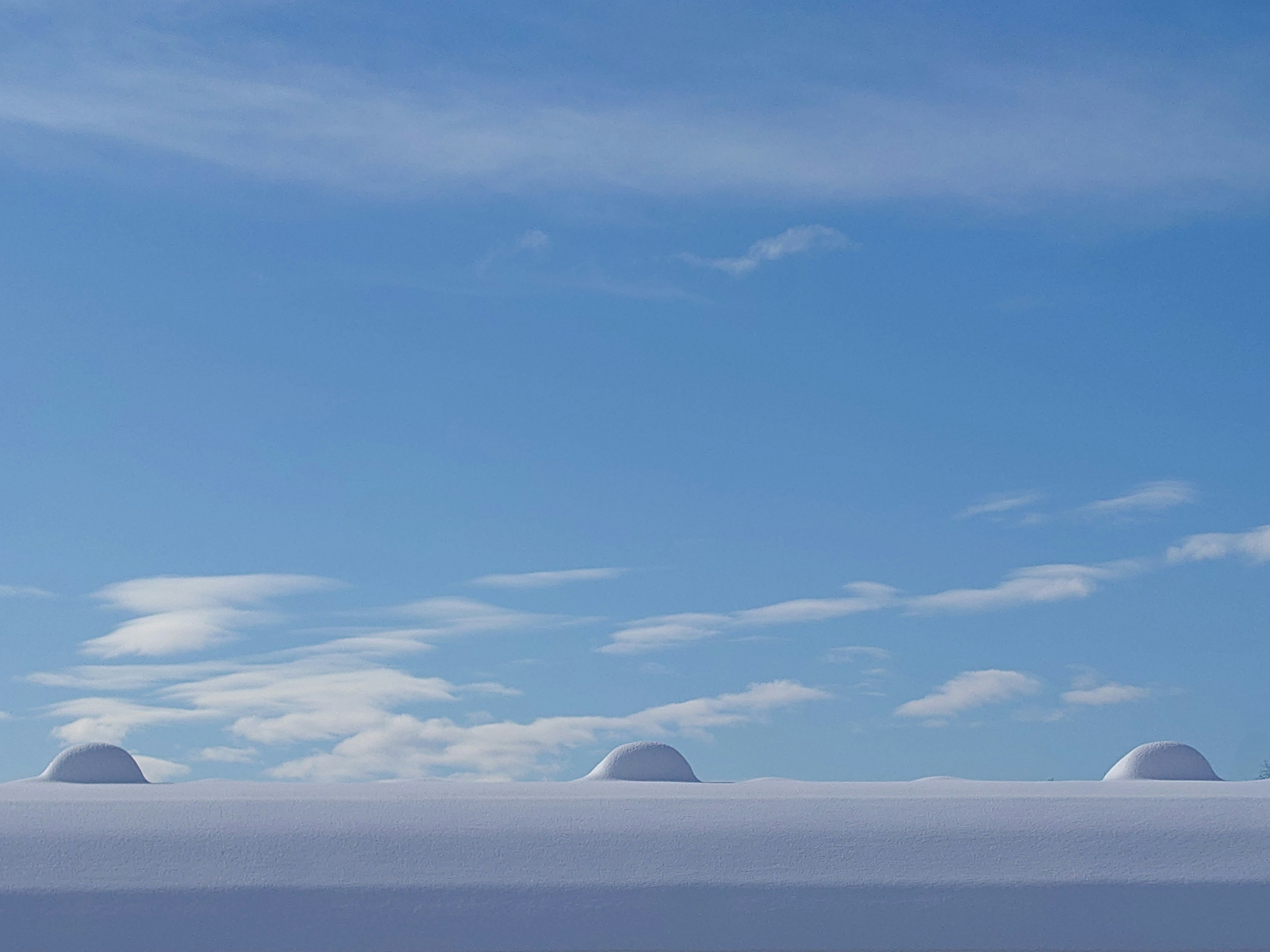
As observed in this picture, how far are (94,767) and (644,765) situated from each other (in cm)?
480

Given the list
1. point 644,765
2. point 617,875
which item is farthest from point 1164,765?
point 617,875

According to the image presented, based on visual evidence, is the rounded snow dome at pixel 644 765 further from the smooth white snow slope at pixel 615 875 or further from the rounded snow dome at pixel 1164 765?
the rounded snow dome at pixel 1164 765

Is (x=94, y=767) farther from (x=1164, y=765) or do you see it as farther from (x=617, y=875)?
(x=1164, y=765)

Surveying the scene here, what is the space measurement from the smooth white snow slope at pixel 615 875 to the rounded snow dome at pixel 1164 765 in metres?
2.91

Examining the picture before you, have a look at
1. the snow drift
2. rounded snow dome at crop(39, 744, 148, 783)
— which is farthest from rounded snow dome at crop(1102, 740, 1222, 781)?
rounded snow dome at crop(39, 744, 148, 783)

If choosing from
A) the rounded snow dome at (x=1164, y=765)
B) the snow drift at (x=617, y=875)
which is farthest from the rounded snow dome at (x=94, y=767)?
the rounded snow dome at (x=1164, y=765)

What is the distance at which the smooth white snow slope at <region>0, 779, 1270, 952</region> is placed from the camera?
25.6 ft

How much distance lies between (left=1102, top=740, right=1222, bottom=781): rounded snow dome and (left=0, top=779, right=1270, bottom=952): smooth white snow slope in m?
2.91

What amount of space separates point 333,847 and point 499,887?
112 centimetres

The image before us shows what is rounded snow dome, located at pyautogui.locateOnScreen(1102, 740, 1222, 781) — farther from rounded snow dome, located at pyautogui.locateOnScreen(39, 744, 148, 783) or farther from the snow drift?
rounded snow dome, located at pyautogui.locateOnScreen(39, 744, 148, 783)

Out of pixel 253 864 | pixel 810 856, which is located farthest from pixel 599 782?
pixel 253 864

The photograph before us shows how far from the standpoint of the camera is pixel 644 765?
1194cm

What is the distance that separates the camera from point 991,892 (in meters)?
8.30

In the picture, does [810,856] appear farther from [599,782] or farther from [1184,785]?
[1184,785]
